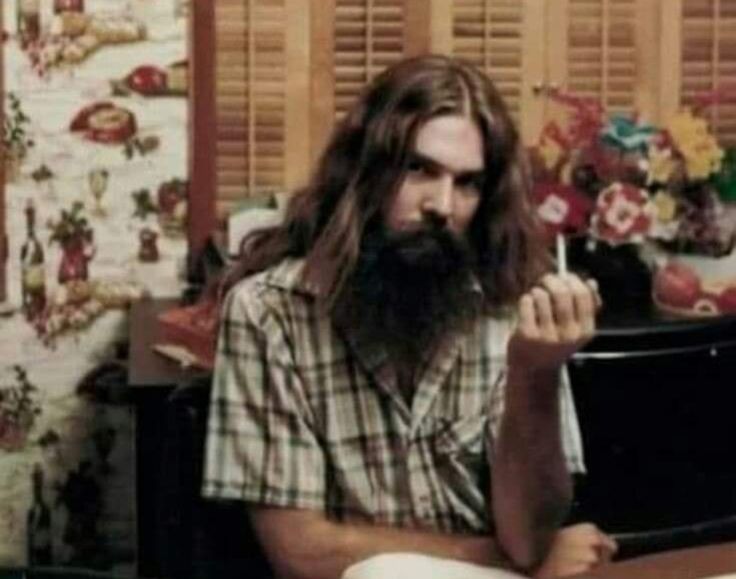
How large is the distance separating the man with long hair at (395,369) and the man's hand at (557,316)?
0.56 feet

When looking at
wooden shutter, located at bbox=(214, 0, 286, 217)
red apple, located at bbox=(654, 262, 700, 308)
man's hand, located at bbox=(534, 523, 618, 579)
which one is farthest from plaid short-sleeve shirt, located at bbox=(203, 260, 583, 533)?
wooden shutter, located at bbox=(214, 0, 286, 217)

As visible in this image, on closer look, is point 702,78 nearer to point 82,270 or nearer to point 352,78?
point 352,78

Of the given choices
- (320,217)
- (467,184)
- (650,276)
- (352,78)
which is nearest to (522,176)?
(467,184)

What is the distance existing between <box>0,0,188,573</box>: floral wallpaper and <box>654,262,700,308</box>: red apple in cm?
77

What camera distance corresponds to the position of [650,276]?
2.84 meters

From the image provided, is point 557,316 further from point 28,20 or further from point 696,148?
point 28,20

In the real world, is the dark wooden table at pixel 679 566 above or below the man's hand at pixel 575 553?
above

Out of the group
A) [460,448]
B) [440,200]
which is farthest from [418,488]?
[440,200]

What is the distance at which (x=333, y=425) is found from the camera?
6.80 ft

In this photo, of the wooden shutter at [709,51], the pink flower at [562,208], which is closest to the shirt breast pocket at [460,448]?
the pink flower at [562,208]

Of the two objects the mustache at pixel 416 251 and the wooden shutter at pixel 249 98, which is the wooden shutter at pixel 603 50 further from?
the mustache at pixel 416 251

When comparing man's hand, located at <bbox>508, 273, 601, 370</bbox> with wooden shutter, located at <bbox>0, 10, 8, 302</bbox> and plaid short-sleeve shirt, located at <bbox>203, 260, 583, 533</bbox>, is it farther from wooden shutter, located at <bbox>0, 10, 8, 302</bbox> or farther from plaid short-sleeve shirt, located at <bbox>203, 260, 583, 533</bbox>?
wooden shutter, located at <bbox>0, 10, 8, 302</bbox>

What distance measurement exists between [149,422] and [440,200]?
0.63 metres

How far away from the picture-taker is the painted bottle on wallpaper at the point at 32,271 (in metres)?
3.01
